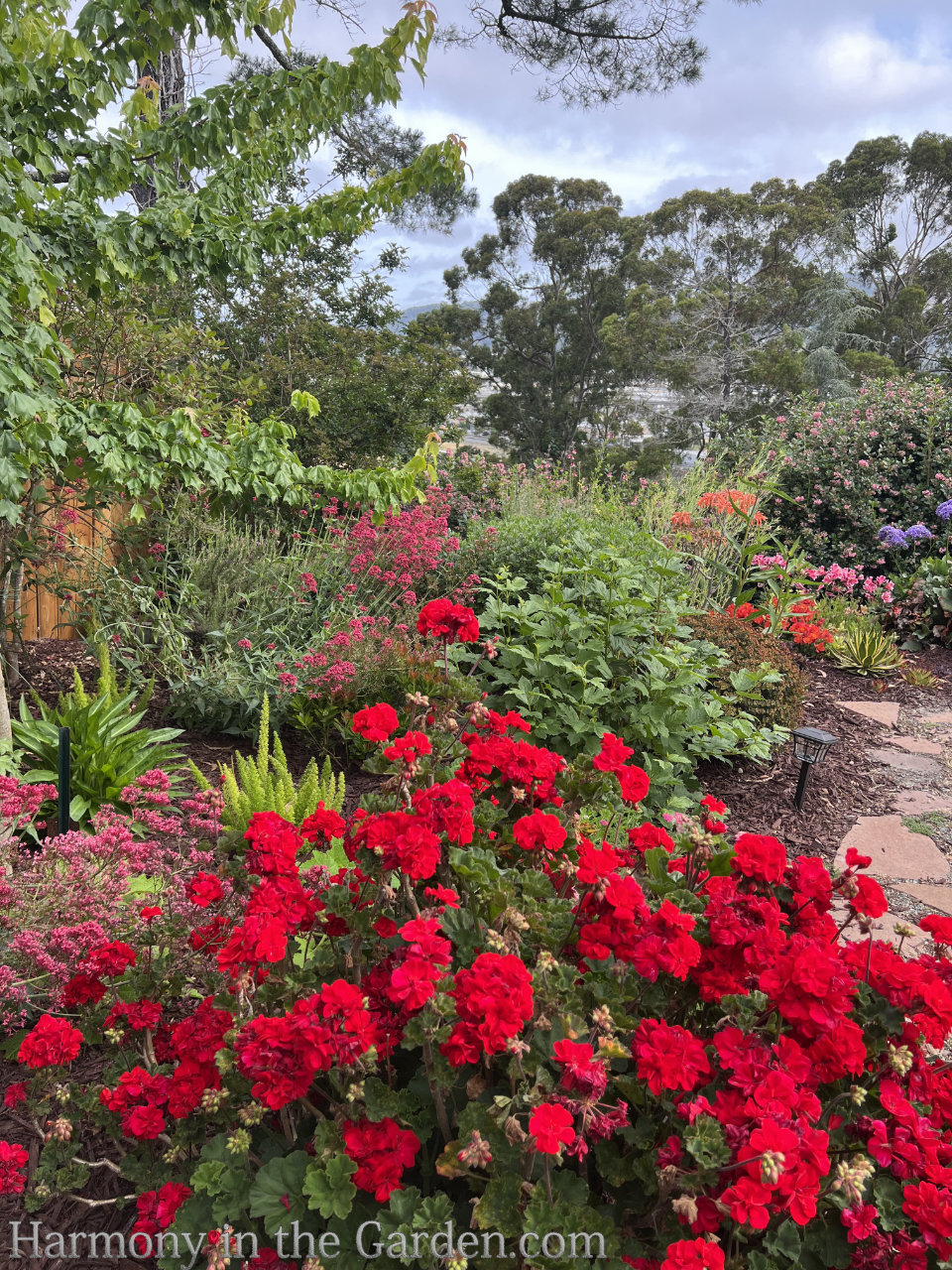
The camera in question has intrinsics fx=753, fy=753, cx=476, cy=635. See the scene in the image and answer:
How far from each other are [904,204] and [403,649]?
24768mm

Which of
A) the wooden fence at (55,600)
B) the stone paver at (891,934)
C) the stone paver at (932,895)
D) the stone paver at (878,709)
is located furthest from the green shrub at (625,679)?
the wooden fence at (55,600)

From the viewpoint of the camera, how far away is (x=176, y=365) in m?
4.57

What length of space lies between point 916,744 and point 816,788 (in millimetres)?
1050

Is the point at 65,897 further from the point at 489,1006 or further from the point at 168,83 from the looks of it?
the point at 168,83

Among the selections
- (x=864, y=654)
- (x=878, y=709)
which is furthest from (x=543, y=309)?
(x=878, y=709)

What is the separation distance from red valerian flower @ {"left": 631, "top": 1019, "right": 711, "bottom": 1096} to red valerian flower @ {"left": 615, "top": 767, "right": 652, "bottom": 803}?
402mm

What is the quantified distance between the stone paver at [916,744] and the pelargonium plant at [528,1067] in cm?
338

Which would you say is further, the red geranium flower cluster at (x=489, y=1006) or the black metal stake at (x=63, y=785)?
the black metal stake at (x=63, y=785)

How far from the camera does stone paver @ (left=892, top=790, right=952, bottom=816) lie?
3.39m

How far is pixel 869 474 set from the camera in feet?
26.3

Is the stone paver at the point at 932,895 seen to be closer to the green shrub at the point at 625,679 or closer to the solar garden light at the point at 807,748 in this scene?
the solar garden light at the point at 807,748

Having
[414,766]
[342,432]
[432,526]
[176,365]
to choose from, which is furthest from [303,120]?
Answer: [342,432]

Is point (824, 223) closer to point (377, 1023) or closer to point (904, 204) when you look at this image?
point (904, 204)

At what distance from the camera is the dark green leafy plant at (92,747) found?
273 cm
